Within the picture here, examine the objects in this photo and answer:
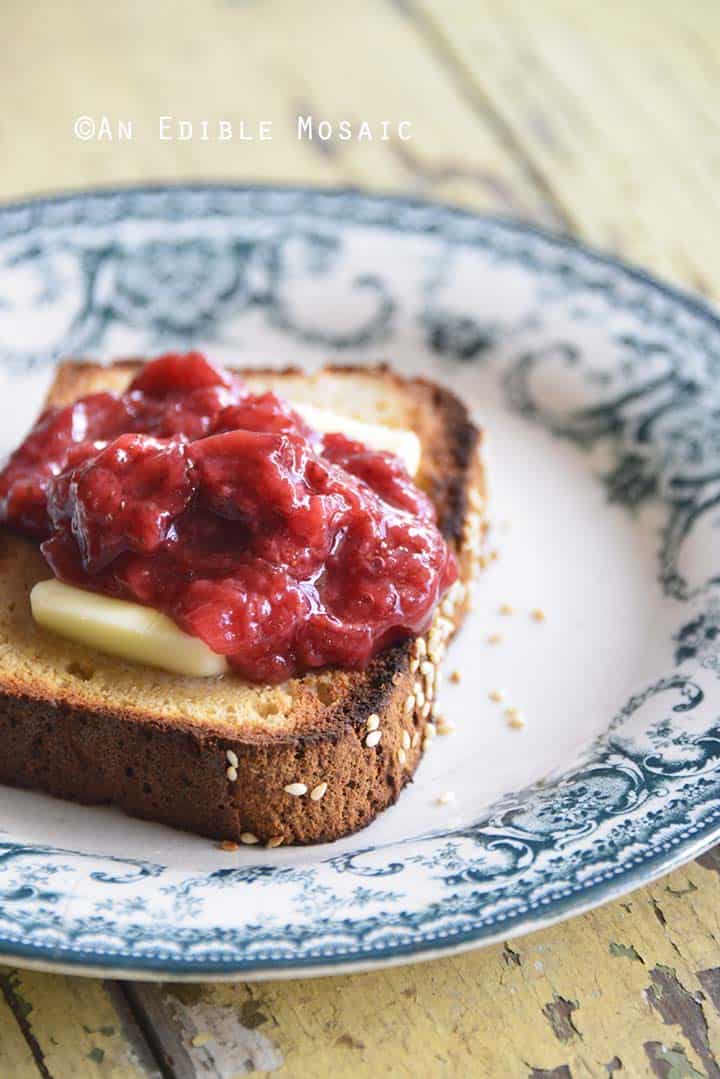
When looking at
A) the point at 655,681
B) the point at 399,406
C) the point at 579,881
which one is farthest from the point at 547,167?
the point at 579,881

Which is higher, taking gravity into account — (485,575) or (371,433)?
(371,433)

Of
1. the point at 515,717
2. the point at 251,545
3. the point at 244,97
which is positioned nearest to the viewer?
the point at 251,545

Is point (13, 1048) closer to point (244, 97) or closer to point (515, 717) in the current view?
point (515, 717)

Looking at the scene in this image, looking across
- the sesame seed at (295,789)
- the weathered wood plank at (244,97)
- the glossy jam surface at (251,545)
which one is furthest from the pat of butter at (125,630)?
the weathered wood plank at (244,97)

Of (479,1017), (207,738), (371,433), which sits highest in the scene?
(371,433)

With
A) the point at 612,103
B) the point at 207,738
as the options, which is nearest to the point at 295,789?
the point at 207,738
